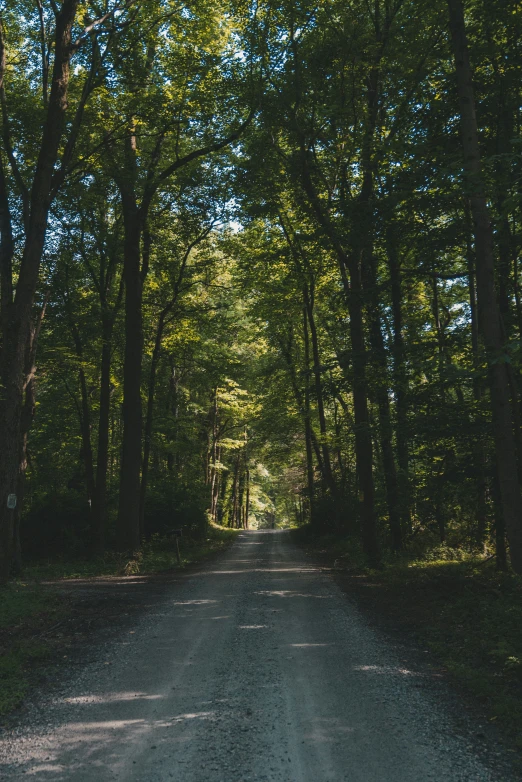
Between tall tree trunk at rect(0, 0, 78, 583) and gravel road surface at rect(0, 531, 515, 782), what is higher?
tall tree trunk at rect(0, 0, 78, 583)

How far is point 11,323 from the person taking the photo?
10891 millimetres

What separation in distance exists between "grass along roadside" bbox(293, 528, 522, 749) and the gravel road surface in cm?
51

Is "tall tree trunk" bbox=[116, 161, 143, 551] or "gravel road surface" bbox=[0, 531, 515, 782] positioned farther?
"tall tree trunk" bbox=[116, 161, 143, 551]

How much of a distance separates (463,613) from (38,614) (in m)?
6.45

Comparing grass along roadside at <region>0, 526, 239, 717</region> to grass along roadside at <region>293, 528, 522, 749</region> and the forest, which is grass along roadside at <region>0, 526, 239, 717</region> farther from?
grass along roadside at <region>293, 528, 522, 749</region>

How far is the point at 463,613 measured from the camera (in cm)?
772

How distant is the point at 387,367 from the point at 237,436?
25.6 meters

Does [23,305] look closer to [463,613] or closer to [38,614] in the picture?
[38,614]

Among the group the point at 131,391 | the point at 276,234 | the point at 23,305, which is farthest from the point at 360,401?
the point at 276,234

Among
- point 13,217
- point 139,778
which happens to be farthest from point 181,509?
point 139,778

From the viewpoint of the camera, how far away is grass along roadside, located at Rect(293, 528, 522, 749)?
515 cm

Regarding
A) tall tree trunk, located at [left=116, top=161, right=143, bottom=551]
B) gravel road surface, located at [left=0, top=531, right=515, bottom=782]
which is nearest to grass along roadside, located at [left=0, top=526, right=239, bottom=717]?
gravel road surface, located at [left=0, top=531, right=515, bottom=782]

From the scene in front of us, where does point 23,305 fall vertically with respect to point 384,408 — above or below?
above

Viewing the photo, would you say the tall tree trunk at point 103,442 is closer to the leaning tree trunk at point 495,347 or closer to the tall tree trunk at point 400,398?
the tall tree trunk at point 400,398
